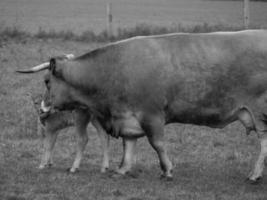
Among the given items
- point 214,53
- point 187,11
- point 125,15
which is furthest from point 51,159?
point 187,11

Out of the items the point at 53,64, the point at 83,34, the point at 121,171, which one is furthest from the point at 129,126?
the point at 83,34

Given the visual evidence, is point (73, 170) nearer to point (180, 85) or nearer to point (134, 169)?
Result: point (134, 169)

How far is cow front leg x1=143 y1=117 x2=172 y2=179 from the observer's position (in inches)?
385

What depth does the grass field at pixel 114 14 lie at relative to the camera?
2675cm

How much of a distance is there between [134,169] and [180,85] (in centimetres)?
140

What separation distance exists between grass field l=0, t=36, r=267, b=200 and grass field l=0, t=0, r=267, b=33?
10.6 metres

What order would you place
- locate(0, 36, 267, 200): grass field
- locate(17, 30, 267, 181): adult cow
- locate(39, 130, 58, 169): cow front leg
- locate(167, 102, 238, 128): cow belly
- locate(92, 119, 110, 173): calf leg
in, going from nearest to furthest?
locate(0, 36, 267, 200): grass field → locate(17, 30, 267, 181): adult cow → locate(167, 102, 238, 128): cow belly → locate(92, 119, 110, 173): calf leg → locate(39, 130, 58, 169): cow front leg

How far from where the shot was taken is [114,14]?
105 feet

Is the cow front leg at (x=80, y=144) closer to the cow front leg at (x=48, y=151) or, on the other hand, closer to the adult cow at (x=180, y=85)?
the cow front leg at (x=48, y=151)

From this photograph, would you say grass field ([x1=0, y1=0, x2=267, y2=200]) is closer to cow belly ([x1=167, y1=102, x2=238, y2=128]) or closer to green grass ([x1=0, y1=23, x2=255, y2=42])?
green grass ([x1=0, y1=23, x2=255, y2=42])

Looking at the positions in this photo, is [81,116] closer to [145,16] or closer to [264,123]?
[264,123]

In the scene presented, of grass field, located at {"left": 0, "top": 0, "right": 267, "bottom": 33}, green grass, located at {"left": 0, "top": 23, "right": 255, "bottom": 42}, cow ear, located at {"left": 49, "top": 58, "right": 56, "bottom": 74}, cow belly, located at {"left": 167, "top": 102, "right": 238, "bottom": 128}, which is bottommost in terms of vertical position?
grass field, located at {"left": 0, "top": 0, "right": 267, "bottom": 33}

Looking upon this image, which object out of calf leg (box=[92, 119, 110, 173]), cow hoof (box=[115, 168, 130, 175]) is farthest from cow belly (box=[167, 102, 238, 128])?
calf leg (box=[92, 119, 110, 173])

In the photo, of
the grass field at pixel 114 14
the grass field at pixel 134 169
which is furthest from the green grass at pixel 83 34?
the grass field at pixel 134 169
